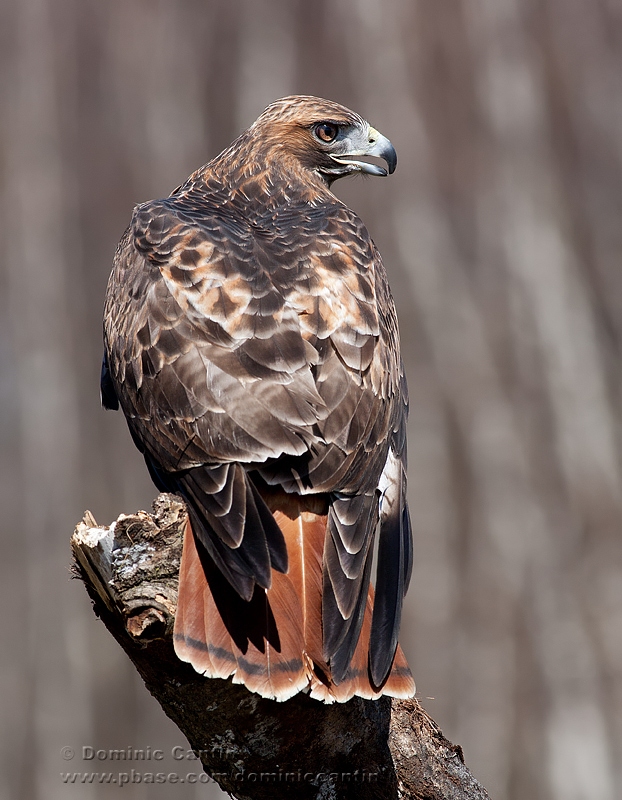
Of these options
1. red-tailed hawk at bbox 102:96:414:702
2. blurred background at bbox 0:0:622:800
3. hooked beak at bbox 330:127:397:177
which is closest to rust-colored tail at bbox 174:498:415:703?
red-tailed hawk at bbox 102:96:414:702

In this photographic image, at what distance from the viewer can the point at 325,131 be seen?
5.00 m

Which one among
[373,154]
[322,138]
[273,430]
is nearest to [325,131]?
[322,138]

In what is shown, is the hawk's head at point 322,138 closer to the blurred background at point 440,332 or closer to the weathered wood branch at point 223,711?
the weathered wood branch at point 223,711

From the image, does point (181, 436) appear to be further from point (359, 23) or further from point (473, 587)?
point (359, 23)

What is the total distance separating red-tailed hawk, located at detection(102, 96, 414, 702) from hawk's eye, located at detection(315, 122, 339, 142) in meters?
0.98

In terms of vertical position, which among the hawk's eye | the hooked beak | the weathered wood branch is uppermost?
the hawk's eye

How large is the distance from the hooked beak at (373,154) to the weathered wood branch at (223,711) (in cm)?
240

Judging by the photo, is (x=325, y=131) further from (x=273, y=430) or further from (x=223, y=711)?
(x=223, y=711)

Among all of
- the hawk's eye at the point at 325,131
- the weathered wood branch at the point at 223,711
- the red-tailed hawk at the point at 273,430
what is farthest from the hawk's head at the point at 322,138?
the weathered wood branch at the point at 223,711

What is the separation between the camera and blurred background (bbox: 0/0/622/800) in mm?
9125

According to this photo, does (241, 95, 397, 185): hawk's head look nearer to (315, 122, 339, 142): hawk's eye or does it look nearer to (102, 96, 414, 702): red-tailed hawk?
(315, 122, 339, 142): hawk's eye

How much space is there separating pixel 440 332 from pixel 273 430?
6788mm

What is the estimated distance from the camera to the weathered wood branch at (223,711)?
295 cm

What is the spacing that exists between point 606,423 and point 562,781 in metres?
3.21
